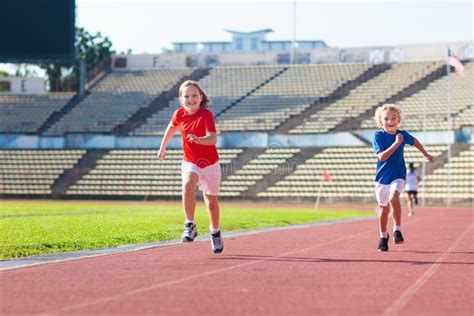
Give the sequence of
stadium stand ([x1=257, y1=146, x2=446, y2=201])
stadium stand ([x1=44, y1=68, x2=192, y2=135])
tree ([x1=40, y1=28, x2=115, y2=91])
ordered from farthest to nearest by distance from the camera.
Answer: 1. tree ([x1=40, y1=28, x2=115, y2=91])
2. stadium stand ([x1=44, y1=68, x2=192, y2=135])
3. stadium stand ([x1=257, y1=146, x2=446, y2=201])

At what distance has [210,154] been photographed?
1177cm

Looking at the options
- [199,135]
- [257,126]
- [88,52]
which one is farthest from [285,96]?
[199,135]

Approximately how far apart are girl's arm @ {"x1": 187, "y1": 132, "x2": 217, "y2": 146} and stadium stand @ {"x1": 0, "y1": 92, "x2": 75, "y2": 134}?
1961 inches

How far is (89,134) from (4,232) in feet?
141

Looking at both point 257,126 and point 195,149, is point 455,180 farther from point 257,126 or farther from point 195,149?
A: point 195,149

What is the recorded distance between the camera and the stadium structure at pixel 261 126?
1992 inches

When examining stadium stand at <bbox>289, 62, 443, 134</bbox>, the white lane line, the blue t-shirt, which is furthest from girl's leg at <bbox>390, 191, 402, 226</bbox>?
stadium stand at <bbox>289, 62, 443, 134</bbox>

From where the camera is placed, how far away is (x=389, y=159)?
43.7ft

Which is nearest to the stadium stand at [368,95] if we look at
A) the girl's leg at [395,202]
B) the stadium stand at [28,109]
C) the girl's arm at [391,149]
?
the stadium stand at [28,109]

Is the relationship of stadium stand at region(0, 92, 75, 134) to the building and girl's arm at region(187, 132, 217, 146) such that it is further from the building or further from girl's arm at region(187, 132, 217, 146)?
→ girl's arm at region(187, 132, 217, 146)

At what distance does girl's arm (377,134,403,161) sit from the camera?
42.8ft

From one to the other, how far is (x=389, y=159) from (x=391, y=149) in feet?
0.96

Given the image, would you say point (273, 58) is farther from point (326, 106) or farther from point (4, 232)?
point (4, 232)

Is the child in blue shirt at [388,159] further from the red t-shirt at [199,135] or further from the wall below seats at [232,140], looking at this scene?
the wall below seats at [232,140]
